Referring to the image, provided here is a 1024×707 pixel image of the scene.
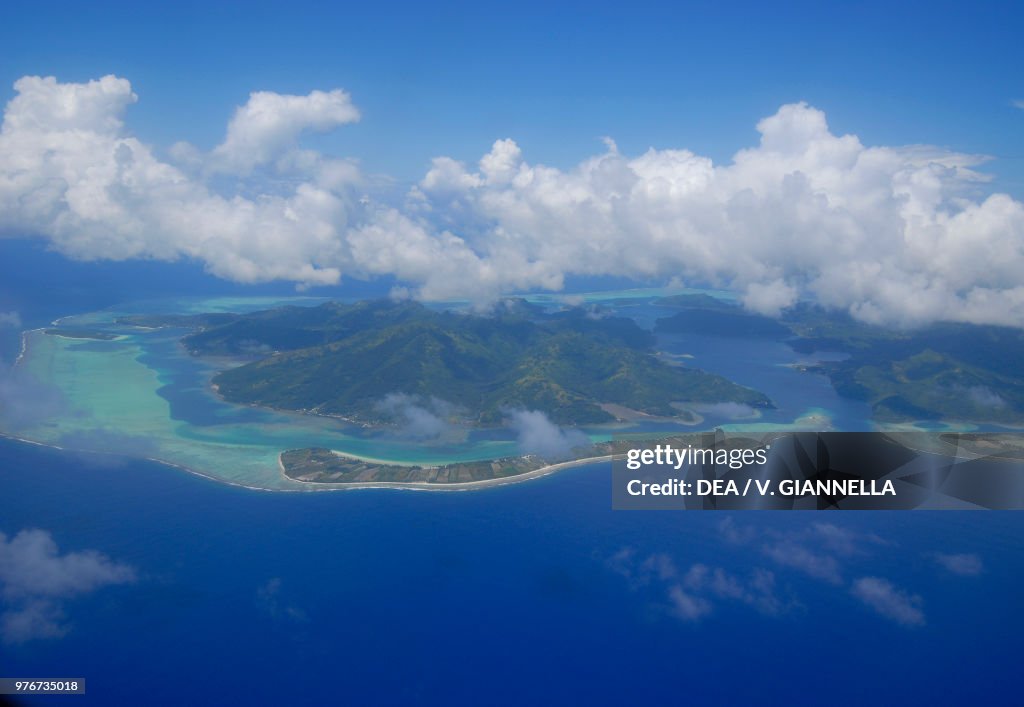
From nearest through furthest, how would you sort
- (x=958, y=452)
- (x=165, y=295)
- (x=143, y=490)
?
(x=143, y=490) → (x=958, y=452) → (x=165, y=295)

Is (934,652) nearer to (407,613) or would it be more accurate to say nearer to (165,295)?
(407,613)

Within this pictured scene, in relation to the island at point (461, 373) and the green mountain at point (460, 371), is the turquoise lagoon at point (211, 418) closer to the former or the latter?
the island at point (461, 373)

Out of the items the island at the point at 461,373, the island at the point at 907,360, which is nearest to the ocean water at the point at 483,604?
the island at the point at 461,373

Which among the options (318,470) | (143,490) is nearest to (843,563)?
(318,470)

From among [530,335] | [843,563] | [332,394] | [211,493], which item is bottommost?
[843,563]

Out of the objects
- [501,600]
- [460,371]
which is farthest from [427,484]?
[460,371]

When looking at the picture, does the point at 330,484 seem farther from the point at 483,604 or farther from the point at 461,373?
the point at 461,373
